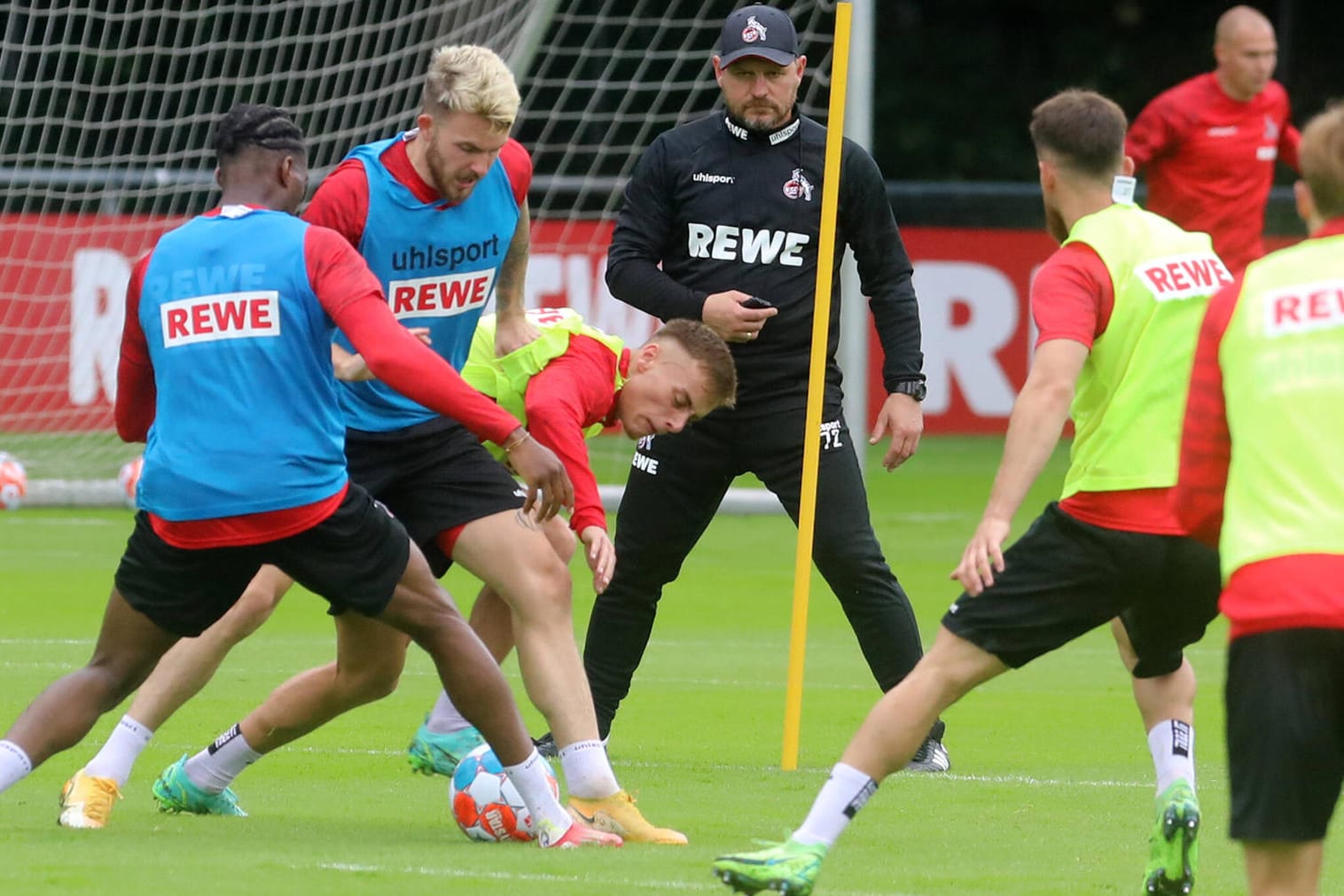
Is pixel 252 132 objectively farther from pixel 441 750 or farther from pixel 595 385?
pixel 441 750

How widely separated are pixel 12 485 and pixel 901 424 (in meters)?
8.75

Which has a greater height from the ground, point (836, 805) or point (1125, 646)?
point (1125, 646)

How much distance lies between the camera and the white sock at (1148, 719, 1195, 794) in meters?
5.64

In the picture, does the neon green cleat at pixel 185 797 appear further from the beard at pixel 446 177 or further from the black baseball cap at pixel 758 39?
the black baseball cap at pixel 758 39

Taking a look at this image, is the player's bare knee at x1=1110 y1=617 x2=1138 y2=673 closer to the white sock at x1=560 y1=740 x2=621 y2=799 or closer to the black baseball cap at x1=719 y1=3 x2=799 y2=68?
the white sock at x1=560 y1=740 x2=621 y2=799

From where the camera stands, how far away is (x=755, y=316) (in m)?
7.61

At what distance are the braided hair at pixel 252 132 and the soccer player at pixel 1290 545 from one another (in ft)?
8.46

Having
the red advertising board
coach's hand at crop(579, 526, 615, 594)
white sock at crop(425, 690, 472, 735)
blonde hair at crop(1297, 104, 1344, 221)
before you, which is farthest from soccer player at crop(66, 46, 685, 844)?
the red advertising board

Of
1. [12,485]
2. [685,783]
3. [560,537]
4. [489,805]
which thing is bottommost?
[12,485]

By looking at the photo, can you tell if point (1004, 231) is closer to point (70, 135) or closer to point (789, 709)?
point (70, 135)

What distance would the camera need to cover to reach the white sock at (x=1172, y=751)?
5645 millimetres

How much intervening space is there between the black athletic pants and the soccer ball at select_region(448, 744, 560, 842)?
1589mm

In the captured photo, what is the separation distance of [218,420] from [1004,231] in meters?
16.3

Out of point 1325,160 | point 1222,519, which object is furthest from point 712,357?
point 1325,160
